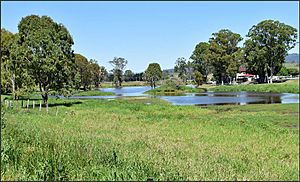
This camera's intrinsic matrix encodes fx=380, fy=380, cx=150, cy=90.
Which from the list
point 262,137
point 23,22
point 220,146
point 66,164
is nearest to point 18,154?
point 66,164

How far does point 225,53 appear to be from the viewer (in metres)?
112

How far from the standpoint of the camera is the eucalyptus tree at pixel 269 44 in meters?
98.4

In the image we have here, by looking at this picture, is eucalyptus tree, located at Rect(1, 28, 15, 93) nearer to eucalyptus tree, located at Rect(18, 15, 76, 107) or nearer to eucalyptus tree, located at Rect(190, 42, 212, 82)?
eucalyptus tree, located at Rect(18, 15, 76, 107)

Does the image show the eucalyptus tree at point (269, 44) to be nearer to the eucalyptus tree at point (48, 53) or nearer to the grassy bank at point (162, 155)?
the eucalyptus tree at point (48, 53)

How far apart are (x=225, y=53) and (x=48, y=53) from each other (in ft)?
262

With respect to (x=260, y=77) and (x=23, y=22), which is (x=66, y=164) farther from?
(x=260, y=77)

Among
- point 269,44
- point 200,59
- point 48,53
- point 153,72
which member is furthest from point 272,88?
point 153,72

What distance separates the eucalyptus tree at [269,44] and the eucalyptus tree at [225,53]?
6.12 meters

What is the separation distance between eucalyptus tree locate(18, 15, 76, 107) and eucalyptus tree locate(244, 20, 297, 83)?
67139 mm

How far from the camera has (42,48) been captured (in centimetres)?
3884

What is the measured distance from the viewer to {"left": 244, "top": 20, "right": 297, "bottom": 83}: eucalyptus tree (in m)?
98.4

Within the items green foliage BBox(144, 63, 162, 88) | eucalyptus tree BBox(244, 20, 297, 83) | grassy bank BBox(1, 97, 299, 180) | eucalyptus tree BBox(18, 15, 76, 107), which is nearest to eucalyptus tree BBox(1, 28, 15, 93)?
eucalyptus tree BBox(18, 15, 76, 107)

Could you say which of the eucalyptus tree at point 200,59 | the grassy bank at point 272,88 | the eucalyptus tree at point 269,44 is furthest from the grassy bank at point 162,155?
the eucalyptus tree at point 200,59

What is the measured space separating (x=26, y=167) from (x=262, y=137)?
1426cm
